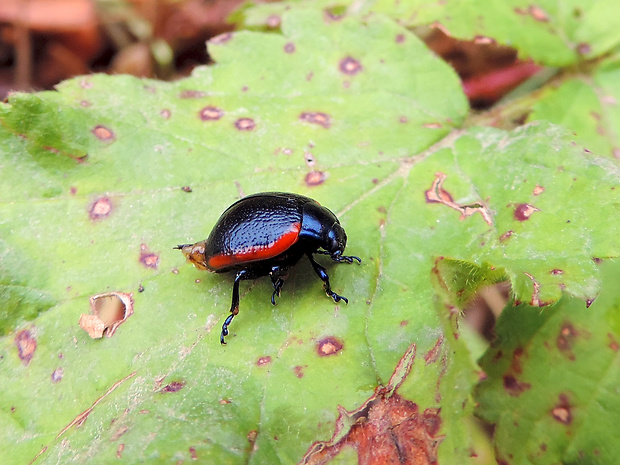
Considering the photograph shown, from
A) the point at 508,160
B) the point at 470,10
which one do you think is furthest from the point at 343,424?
the point at 470,10

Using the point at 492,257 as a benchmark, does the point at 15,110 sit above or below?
below

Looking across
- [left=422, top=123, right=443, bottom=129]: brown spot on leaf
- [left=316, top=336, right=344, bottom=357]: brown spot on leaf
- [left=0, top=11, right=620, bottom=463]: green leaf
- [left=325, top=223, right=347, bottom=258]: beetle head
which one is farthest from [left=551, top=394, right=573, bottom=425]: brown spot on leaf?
[left=422, top=123, right=443, bottom=129]: brown spot on leaf

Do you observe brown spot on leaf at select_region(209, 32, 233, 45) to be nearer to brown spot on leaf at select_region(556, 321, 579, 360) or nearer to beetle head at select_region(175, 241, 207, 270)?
beetle head at select_region(175, 241, 207, 270)

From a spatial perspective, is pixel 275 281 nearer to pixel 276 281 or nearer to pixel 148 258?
pixel 276 281

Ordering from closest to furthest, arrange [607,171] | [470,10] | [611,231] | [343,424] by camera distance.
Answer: [343,424]
[611,231]
[607,171]
[470,10]

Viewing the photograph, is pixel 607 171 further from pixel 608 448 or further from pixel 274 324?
pixel 274 324

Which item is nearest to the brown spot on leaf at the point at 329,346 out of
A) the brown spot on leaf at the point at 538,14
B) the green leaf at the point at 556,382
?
the green leaf at the point at 556,382
